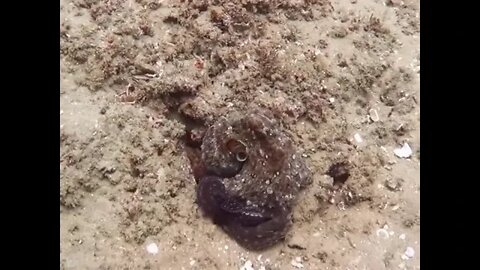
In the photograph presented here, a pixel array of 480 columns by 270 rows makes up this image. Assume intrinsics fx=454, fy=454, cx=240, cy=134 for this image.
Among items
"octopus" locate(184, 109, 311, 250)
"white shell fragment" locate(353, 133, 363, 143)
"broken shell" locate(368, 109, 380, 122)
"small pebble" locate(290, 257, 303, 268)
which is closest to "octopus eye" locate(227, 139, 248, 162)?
"octopus" locate(184, 109, 311, 250)

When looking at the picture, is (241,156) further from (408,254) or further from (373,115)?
(408,254)

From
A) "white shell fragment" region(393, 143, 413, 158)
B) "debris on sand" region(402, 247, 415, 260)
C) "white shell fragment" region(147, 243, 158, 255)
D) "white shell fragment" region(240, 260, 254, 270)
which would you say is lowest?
"white shell fragment" region(240, 260, 254, 270)

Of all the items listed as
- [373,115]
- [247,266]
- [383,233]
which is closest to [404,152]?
[373,115]

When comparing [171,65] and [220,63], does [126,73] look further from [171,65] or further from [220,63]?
[220,63]

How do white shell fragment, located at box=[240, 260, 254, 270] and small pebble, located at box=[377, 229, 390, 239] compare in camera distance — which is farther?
small pebble, located at box=[377, 229, 390, 239]

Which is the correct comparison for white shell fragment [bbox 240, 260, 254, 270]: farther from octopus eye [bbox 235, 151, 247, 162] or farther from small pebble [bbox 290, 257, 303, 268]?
octopus eye [bbox 235, 151, 247, 162]

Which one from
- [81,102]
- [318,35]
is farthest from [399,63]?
[81,102]
